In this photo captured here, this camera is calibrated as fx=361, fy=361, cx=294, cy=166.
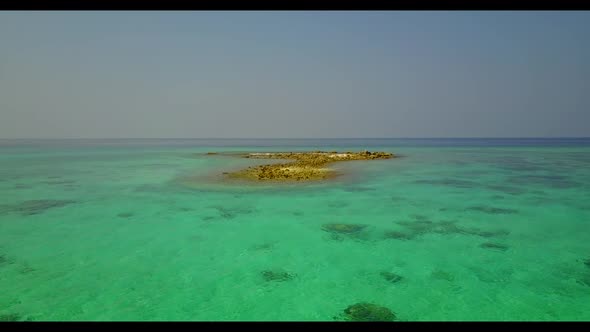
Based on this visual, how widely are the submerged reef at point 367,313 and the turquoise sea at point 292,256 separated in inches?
8.0

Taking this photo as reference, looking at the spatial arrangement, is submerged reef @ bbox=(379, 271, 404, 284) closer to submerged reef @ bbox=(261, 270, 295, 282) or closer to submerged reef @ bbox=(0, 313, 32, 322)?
submerged reef @ bbox=(261, 270, 295, 282)

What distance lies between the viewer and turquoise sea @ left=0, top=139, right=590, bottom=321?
28.7ft

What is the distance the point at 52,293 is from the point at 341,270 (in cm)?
786

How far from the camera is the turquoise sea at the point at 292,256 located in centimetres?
875

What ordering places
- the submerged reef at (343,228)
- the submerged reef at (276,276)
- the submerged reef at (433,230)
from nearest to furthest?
the submerged reef at (276,276)
the submerged reef at (433,230)
the submerged reef at (343,228)

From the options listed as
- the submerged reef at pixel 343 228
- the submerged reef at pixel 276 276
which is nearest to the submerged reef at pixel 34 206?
the submerged reef at pixel 276 276

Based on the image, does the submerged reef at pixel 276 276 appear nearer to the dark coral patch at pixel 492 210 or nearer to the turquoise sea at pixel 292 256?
the turquoise sea at pixel 292 256

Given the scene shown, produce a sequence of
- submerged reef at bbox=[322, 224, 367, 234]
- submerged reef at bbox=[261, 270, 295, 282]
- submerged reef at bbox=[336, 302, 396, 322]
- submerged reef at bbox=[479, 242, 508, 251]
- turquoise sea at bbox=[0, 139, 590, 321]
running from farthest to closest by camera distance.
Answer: submerged reef at bbox=[322, 224, 367, 234]
submerged reef at bbox=[479, 242, 508, 251]
submerged reef at bbox=[261, 270, 295, 282]
turquoise sea at bbox=[0, 139, 590, 321]
submerged reef at bbox=[336, 302, 396, 322]

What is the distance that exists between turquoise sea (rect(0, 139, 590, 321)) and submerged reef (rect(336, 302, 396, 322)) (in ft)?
0.66

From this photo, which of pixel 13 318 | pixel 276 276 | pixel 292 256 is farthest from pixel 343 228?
pixel 13 318

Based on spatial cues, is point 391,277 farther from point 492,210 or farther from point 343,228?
point 492,210

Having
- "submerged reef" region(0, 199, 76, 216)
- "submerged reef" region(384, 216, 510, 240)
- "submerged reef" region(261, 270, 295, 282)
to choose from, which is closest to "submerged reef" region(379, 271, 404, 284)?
"submerged reef" region(261, 270, 295, 282)

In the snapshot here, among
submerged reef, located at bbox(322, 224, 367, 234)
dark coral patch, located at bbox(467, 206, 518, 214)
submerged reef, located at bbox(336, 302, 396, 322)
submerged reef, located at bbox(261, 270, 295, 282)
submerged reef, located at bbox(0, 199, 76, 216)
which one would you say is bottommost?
submerged reef, located at bbox(0, 199, 76, 216)
